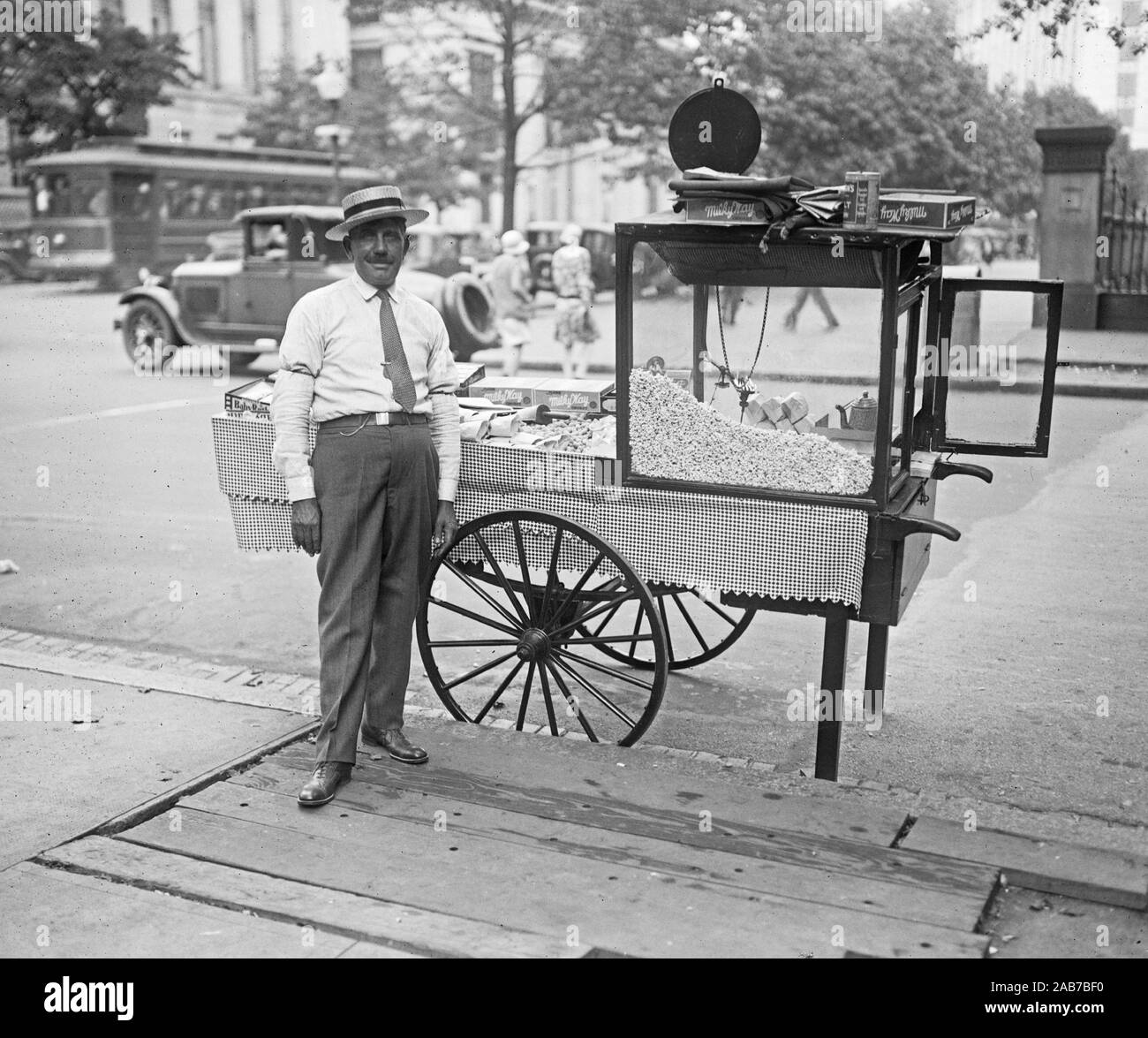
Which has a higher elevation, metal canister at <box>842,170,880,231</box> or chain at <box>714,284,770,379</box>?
metal canister at <box>842,170,880,231</box>

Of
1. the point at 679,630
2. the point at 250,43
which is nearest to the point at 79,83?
the point at 250,43

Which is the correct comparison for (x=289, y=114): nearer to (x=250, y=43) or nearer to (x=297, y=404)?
(x=250, y=43)

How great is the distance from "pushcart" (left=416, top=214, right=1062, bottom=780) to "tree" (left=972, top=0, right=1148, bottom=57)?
917 centimetres

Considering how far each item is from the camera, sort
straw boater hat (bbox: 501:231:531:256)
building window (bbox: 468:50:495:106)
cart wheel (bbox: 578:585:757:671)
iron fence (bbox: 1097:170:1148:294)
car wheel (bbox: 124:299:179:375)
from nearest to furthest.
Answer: cart wheel (bbox: 578:585:757:671)
straw boater hat (bbox: 501:231:531:256)
car wheel (bbox: 124:299:179:375)
iron fence (bbox: 1097:170:1148:294)
building window (bbox: 468:50:495:106)

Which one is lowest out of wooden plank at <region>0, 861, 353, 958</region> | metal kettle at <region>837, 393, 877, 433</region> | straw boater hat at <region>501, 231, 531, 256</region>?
wooden plank at <region>0, 861, 353, 958</region>

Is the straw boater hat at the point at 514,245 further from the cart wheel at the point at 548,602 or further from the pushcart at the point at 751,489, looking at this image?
the cart wheel at the point at 548,602

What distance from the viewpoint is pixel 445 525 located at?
15.0ft

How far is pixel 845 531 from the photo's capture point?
14.5 ft

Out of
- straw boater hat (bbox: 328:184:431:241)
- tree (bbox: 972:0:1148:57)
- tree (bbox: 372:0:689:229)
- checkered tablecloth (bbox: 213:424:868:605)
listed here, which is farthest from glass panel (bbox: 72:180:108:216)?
straw boater hat (bbox: 328:184:431:241)

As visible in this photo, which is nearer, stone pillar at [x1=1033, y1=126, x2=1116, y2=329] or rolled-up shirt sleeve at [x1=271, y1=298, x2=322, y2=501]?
rolled-up shirt sleeve at [x1=271, y1=298, x2=322, y2=501]

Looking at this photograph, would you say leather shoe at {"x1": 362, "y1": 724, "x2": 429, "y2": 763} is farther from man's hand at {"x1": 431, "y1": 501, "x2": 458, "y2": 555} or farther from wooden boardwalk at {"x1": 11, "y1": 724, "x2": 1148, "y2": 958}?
man's hand at {"x1": 431, "y1": 501, "x2": 458, "y2": 555}

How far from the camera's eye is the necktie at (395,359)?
431cm

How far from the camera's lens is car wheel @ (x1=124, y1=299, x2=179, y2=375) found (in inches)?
704
